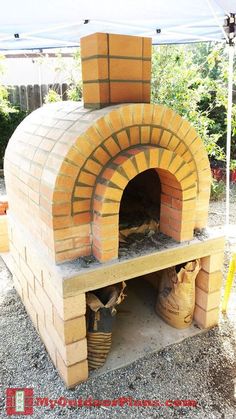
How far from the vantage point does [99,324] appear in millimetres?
2809

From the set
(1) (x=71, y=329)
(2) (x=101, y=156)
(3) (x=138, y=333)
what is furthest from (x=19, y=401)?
(2) (x=101, y=156)

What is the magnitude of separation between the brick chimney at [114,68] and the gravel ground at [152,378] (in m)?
2.19

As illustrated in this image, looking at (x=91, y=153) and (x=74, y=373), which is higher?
(x=91, y=153)

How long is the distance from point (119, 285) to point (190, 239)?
2.41 ft

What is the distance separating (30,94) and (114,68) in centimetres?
882

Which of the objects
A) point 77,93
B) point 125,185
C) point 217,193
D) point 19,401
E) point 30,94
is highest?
point 30,94

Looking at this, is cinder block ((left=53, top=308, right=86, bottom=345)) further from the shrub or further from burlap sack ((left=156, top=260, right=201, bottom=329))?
the shrub

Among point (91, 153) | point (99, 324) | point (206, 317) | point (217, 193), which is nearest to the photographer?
point (91, 153)

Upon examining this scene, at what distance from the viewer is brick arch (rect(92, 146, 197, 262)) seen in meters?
2.46

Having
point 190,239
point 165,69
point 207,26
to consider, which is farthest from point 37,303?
point 165,69

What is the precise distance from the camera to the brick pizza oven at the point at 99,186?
97.0 inches

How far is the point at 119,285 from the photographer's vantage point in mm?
2977

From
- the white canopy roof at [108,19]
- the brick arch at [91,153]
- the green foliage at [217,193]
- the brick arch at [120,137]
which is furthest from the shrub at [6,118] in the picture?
the brick arch at [120,137]

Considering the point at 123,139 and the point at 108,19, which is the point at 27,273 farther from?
the point at 108,19
